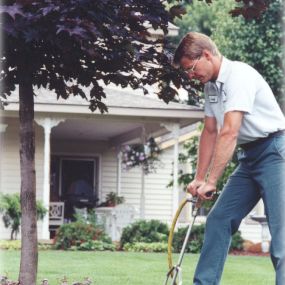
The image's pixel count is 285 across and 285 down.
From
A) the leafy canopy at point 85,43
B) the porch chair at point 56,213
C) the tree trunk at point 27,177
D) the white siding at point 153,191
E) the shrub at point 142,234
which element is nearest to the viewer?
the leafy canopy at point 85,43

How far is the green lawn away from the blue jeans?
3.18 m

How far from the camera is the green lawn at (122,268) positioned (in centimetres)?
879

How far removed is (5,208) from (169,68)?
9834 mm

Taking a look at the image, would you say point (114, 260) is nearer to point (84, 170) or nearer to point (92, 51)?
point (92, 51)

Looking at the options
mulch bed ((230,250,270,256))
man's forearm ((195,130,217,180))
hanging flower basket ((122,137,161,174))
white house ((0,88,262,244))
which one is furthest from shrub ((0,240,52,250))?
man's forearm ((195,130,217,180))

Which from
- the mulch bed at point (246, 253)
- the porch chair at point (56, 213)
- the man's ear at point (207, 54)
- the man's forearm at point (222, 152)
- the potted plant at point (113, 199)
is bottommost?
the mulch bed at point (246, 253)

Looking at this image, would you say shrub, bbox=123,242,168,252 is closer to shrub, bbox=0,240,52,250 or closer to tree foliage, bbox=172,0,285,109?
shrub, bbox=0,240,52,250

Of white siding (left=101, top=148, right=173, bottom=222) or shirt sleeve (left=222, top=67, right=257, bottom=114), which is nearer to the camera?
shirt sleeve (left=222, top=67, right=257, bottom=114)

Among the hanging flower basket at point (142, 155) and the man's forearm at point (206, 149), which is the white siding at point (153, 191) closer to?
the hanging flower basket at point (142, 155)

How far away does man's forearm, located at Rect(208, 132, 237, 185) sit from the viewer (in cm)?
464

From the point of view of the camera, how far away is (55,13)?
4.82 meters

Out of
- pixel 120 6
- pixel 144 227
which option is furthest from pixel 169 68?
pixel 144 227

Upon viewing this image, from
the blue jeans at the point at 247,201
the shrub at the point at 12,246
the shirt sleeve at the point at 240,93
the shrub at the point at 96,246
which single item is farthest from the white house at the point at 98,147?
the shirt sleeve at the point at 240,93

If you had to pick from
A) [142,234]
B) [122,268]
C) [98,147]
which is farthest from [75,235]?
[98,147]
